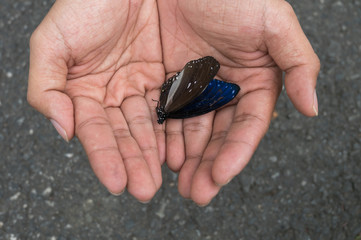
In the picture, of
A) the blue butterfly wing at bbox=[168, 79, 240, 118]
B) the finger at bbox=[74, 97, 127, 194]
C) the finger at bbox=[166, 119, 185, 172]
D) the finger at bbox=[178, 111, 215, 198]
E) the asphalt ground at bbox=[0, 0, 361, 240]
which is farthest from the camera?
the asphalt ground at bbox=[0, 0, 361, 240]

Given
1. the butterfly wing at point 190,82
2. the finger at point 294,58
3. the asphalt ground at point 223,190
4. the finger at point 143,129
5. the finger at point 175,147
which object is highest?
the finger at point 294,58

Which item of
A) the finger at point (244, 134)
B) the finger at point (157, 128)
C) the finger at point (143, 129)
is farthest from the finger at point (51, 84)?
the finger at point (244, 134)

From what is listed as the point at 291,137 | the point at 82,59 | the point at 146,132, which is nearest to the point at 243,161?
the point at 146,132

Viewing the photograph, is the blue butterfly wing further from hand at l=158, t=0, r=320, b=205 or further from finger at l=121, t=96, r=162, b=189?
finger at l=121, t=96, r=162, b=189

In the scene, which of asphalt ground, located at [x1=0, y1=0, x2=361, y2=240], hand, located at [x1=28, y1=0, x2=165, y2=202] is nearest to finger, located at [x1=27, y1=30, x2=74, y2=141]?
hand, located at [x1=28, y1=0, x2=165, y2=202]

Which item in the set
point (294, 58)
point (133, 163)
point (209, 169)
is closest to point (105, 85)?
point (133, 163)

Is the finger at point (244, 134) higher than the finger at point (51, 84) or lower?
lower

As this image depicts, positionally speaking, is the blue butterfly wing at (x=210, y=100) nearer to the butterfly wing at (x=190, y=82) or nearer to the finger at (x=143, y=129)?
the butterfly wing at (x=190, y=82)
